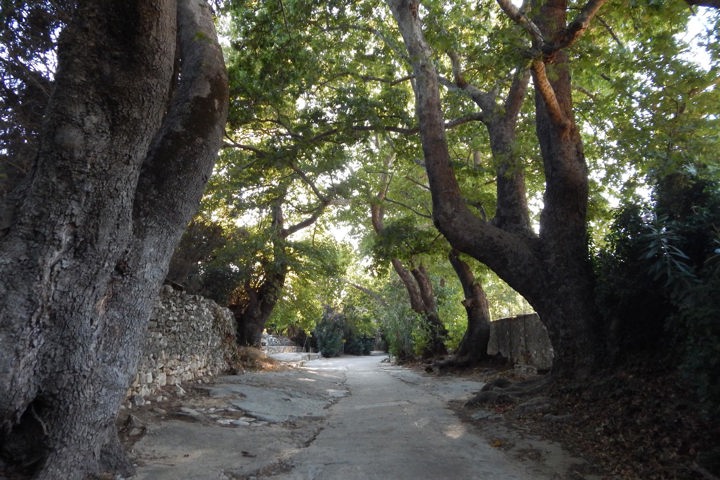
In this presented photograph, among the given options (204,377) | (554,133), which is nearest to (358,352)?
(204,377)

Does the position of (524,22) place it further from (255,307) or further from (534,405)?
(255,307)

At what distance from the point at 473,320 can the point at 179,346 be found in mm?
8501

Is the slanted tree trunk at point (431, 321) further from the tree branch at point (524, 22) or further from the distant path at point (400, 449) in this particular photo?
the tree branch at point (524, 22)

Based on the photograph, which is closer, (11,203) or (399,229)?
(11,203)

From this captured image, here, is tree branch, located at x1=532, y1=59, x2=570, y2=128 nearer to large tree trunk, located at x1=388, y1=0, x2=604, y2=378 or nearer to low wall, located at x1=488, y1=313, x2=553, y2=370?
large tree trunk, located at x1=388, y1=0, x2=604, y2=378

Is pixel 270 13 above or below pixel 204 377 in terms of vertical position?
above

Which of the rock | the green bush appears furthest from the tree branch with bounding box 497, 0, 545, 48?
the green bush

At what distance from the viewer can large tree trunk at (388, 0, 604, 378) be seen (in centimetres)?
589

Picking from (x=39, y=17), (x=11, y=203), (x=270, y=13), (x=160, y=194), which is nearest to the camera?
(x=11, y=203)

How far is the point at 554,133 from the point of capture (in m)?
6.69

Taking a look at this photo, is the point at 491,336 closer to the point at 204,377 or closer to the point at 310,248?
the point at 310,248

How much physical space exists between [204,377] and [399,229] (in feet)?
20.5

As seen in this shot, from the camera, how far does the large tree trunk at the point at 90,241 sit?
270 centimetres

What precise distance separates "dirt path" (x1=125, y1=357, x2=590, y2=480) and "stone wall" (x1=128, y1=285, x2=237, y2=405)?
1.94 ft
